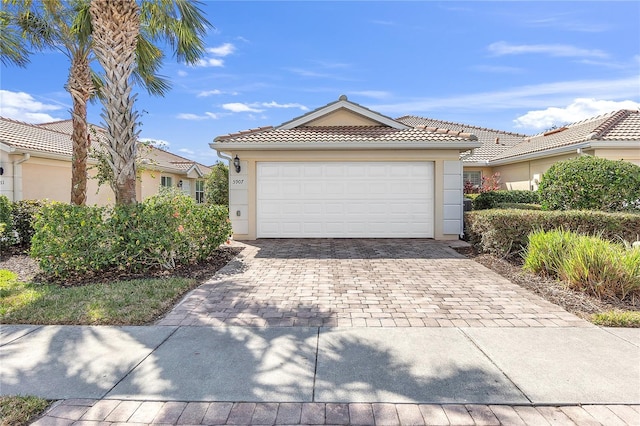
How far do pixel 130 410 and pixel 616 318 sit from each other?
18.2 ft

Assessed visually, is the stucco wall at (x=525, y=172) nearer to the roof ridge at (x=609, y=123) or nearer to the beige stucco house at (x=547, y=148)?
the beige stucco house at (x=547, y=148)

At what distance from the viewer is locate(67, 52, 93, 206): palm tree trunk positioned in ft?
34.9

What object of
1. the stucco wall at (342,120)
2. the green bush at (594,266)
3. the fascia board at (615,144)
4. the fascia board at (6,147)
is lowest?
the green bush at (594,266)

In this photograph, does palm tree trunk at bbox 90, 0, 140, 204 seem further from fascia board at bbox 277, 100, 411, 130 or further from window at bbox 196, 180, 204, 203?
window at bbox 196, 180, 204, 203

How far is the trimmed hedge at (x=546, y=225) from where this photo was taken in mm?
7555

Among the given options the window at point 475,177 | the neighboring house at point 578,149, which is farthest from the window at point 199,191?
the neighboring house at point 578,149

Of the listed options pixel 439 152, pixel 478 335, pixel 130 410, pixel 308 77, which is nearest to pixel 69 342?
pixel 130 410

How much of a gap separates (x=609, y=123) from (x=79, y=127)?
19.0 m

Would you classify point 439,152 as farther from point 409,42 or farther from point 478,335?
point 478,335

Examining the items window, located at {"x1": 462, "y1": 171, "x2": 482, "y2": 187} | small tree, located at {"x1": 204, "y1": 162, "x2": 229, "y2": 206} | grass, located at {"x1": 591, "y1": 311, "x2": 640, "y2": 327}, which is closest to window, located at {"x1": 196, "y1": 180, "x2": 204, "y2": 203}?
small tree, located at {"x1": 204, "y1": 162, "x2": 229, "y2": 206}

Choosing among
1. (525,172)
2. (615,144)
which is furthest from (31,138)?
(615,144)

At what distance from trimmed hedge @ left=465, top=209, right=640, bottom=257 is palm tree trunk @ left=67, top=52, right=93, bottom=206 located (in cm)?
1146

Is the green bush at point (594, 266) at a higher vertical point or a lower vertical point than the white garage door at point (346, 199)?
lower

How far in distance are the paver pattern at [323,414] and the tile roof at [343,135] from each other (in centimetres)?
894
